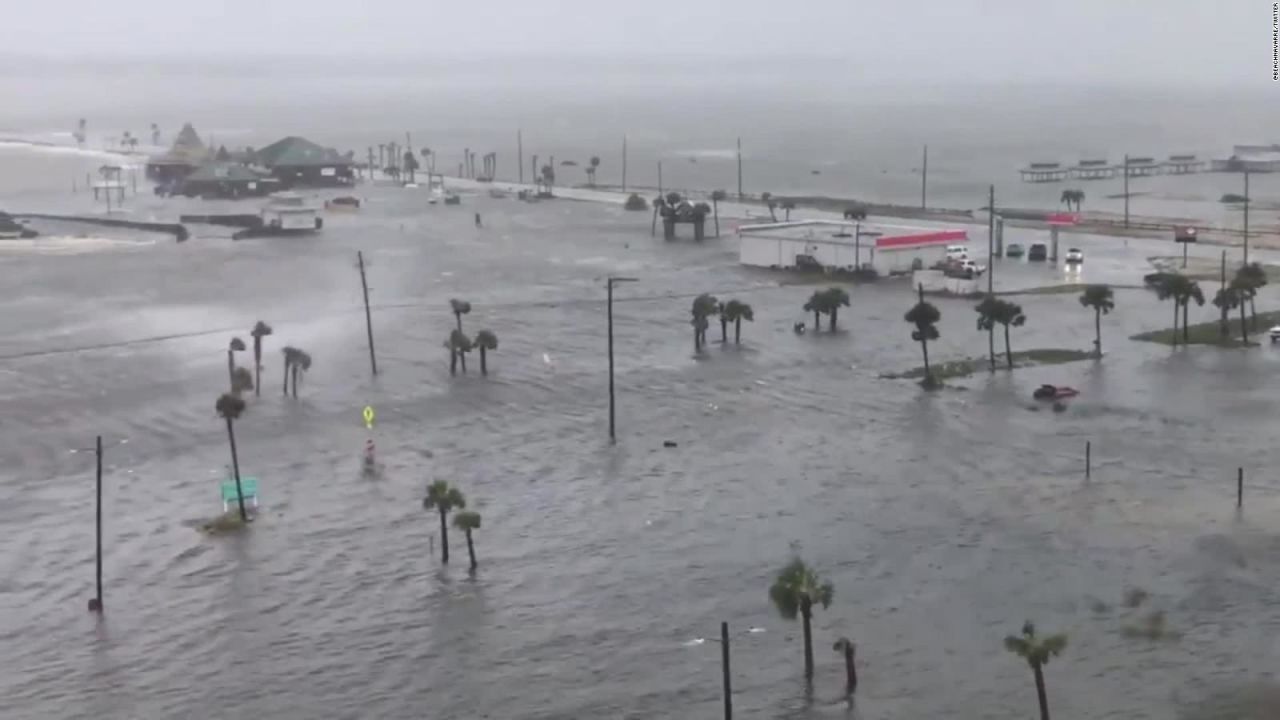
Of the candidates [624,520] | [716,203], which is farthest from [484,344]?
[716,203]

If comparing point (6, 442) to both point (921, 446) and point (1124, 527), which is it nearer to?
point (921, 446)

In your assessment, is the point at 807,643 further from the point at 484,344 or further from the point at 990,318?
the point at 990,318

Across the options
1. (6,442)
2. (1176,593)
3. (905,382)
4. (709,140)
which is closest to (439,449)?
(6,442)

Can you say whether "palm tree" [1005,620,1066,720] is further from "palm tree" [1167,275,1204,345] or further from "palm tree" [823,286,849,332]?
"palm tree" [823,286,849,332]

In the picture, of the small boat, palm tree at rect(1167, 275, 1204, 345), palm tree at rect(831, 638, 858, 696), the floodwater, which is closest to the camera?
palm tree at rect(831, 638, 858, 696)

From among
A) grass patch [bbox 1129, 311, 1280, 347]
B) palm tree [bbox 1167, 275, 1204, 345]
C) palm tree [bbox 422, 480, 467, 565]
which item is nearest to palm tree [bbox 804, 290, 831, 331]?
grass patch [bbox 1129, 311, 1280, 347]

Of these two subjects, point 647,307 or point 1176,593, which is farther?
point 647,307
